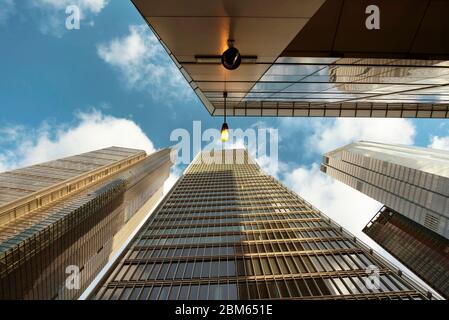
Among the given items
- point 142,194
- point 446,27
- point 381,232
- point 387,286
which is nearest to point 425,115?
point 446,27

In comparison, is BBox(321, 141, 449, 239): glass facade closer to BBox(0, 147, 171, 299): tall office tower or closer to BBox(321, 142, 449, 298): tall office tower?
BBox(321, 142, 449, 298): tall office tower

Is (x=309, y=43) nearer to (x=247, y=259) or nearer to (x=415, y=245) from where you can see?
(x=247, y=259)

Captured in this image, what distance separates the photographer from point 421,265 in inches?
3536

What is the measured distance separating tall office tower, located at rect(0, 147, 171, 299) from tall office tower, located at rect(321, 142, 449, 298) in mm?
100016

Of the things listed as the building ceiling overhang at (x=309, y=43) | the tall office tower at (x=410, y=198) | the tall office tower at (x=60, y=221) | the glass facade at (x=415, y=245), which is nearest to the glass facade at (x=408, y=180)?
the tall office tower at (x=410, y=198)

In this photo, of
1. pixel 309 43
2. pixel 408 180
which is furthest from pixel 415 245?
pixel 309 43

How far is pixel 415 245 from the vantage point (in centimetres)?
9588

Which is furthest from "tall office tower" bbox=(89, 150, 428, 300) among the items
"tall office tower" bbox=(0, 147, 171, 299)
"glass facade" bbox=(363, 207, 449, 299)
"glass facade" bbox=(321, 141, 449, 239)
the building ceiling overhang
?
"glass facade" bbox=(363, 207, 449, 299)

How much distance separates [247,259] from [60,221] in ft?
177

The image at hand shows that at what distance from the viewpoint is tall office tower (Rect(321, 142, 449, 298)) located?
220 ft

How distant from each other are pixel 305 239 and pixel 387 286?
48.0 ft

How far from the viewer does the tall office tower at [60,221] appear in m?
53.5

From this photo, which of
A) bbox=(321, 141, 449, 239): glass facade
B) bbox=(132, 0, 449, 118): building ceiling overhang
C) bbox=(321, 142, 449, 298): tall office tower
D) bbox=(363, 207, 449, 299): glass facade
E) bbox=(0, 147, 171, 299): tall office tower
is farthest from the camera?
bbox=(363, 207, 449, 299): glass facade

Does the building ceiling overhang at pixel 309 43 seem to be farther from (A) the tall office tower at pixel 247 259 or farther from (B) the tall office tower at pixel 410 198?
(B) the tall office tower at pixel 410 198
